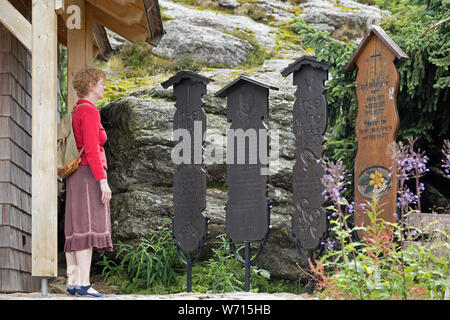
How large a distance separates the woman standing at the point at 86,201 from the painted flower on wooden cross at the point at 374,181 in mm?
2702

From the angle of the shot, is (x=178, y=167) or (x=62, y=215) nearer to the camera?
(x=178, y=167)

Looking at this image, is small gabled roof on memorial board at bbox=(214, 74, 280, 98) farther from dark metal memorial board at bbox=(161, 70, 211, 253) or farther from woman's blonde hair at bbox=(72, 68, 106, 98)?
woman's blonde hair at bbox=(72, 68, 106, 98)

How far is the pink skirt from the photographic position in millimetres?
5750

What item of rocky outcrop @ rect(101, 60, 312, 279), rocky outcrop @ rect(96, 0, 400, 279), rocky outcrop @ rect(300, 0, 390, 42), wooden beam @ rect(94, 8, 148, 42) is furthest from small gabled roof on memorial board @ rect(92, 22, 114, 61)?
rocky outcrop @ rect(300, 0, 390, 42)

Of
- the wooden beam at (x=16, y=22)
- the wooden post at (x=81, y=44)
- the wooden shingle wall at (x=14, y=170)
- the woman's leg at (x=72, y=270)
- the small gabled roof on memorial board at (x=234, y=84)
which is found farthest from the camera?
the wooden post at (x=81, y=44)

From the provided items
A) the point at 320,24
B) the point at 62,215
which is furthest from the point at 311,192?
the point at 320,24

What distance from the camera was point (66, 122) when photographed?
5996 mm

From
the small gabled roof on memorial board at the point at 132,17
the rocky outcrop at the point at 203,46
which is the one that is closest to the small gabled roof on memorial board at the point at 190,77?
the small gabled roof on memorial board at the point at 132,17

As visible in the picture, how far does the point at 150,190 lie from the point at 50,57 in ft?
11.2

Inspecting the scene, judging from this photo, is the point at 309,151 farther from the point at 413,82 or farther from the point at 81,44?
the point at 81,44

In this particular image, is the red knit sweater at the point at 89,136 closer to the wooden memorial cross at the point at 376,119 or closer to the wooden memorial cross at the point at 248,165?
the wooden memorial cross at the point at 248,165

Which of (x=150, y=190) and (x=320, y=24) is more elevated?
(x=320, y=24)

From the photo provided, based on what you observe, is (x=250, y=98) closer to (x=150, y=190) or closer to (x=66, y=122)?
(x=66, y=122)

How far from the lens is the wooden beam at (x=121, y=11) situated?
7.64 meters
